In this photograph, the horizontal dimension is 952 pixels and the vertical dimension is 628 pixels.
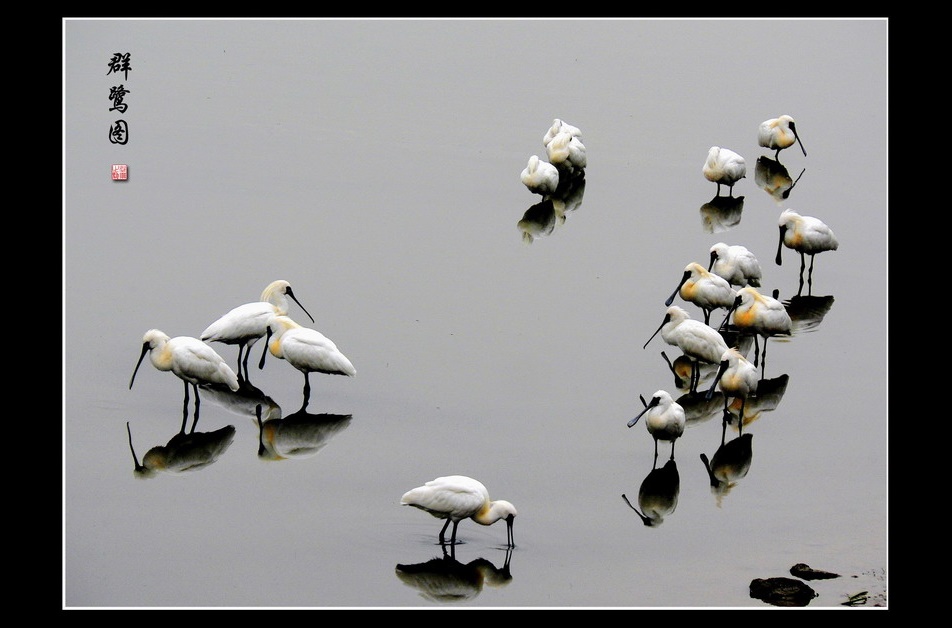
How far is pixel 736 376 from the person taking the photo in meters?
12.7

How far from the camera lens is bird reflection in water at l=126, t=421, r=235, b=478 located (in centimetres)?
1177

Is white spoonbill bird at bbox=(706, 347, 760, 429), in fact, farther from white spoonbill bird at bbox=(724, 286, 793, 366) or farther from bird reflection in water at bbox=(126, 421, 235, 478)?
bird reflection in water at bbox=(126, 421, 235, 478)

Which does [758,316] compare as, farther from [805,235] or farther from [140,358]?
[140,358]

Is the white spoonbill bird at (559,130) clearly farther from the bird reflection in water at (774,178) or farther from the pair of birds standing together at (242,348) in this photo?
the pair of birds standing together at (242,348)

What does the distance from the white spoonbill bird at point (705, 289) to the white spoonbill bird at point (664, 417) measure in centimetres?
308

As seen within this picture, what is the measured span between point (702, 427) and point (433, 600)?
3819mm

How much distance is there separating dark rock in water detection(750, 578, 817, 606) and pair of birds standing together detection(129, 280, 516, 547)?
1.76m

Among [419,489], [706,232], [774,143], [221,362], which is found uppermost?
[774,143]

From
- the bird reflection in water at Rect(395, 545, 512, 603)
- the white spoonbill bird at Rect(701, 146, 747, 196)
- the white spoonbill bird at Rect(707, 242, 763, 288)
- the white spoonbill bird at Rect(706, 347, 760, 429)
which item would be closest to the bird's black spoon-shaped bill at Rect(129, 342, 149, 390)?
the bird reflection in water at Rect(395, 545, 512, 603)

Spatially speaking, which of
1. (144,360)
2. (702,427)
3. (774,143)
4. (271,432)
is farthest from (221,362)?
(774,143)

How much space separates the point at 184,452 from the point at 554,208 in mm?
7866

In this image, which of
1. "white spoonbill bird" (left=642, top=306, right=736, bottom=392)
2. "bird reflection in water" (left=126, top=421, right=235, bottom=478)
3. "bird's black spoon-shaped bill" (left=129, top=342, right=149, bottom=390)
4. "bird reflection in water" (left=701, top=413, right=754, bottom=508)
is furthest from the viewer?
"white spoonbill bird" (left=642, top=306, right=736, bottom=392)

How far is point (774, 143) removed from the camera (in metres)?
20.4
